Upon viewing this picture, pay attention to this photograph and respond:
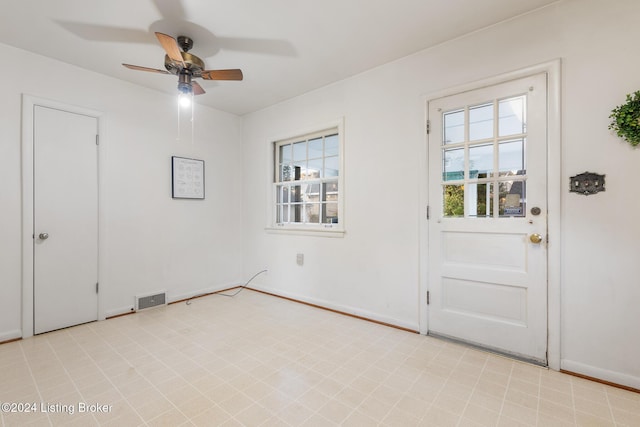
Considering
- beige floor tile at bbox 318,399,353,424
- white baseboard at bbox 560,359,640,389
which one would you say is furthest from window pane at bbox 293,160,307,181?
white baseboard at bbox 560,359,640,389

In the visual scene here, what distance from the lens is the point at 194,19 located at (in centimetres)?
227

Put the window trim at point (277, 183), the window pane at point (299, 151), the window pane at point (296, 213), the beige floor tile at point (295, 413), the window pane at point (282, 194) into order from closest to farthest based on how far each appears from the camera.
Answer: the beige floor tile at point (295, 413), the window trim at point (277, 183), the window pane at point (299, 151), the window pane at point (296, 213), the window pane at point (282, 194)

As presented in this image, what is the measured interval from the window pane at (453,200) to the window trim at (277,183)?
112 centimetres

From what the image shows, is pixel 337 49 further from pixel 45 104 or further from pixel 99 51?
pixel 45 104

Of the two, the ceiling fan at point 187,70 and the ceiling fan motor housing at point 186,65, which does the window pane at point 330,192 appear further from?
the ceiling fan motor housing at point 186,65

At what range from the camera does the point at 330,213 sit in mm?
3641

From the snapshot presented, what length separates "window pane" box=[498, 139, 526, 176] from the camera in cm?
226

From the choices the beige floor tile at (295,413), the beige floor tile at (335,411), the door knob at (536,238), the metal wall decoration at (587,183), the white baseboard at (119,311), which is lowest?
the beige floor tile at (295,413)

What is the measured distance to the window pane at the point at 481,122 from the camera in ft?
7.90

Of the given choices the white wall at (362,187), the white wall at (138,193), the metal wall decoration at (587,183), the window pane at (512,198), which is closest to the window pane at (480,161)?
the window pane at (512,198)

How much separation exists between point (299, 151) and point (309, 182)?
487 millimetres

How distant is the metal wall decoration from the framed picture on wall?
3.97 meters

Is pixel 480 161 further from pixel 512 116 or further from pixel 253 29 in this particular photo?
pixel 253 29

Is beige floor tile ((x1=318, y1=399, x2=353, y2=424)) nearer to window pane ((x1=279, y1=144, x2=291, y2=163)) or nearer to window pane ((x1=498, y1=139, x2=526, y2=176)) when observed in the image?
window pane ((x1=498, y1=139, x2=526, y2=176))
